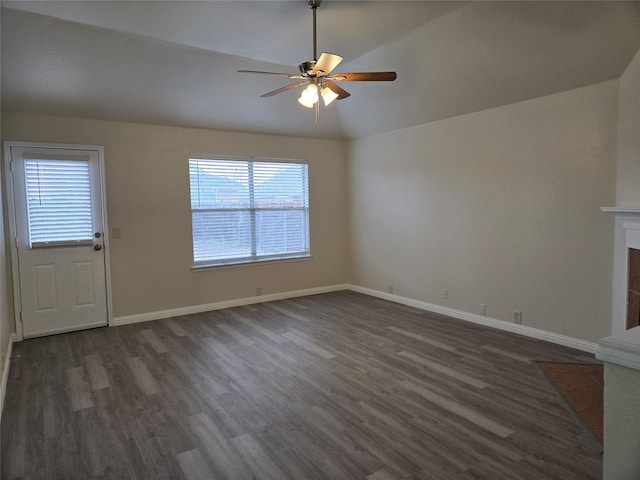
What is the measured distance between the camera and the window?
5.50m

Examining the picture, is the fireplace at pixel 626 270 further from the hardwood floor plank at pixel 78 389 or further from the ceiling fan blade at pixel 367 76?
the hardwood floor plank at pixel 78 389

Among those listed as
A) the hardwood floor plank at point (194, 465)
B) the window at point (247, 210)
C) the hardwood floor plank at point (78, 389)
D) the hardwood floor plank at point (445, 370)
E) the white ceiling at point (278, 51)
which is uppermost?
the white ceiling at point (278, 51)

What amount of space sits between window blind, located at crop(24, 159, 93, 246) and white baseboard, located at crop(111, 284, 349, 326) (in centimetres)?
110

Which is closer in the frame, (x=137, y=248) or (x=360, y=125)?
(x=137, y=248)

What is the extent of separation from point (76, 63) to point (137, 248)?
2154 millimetres

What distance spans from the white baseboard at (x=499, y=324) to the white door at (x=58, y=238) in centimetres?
390

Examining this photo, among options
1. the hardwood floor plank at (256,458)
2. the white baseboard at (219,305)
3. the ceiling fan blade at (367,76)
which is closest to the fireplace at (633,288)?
the ceiling fan blade at (367,76)

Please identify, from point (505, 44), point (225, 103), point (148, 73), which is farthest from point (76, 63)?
point (505, 44)

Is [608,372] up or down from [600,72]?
down

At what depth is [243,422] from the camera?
265 cm

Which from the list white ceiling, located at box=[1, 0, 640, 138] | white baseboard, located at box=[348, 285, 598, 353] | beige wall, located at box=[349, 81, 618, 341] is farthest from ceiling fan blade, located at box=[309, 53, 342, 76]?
white baseboard, located at box=[348, 285, 598, 353]

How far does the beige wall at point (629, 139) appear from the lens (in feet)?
10.6

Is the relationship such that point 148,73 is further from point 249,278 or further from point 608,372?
point 608,372

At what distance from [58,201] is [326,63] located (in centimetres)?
352
